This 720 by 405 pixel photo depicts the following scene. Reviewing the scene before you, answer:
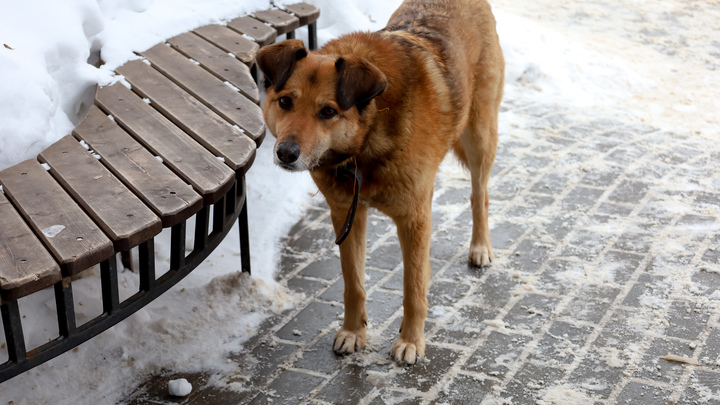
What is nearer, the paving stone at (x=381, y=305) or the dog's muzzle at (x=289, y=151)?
the dog's muzzle at (x=289, y=151)

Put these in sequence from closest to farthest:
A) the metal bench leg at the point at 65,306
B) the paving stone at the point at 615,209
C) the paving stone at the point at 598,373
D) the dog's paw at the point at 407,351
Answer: the metal bench leg at the point at 65,306
the paving stone at the point at 598,373
the dog's paw at the point at 407,351
the paving stone at the point at 615,209

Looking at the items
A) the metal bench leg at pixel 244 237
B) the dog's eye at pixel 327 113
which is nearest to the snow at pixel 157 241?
the metal bench leg at pixel 244 237

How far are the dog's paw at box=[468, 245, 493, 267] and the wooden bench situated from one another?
4.70 ft

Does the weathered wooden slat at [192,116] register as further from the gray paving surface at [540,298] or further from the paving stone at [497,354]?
the paving stone at [497,354]

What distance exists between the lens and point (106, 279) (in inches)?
116

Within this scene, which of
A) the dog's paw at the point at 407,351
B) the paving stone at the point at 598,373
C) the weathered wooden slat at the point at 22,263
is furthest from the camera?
the dog's paw at the point at 407,351

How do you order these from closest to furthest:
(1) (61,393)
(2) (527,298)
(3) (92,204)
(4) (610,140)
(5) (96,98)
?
1. (3) (92,204)
2. (1) (61,393)
3. (5) (96,98)
4. (2) (527,298)
5. (4) (610,140)

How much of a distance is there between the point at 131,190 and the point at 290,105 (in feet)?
2.60

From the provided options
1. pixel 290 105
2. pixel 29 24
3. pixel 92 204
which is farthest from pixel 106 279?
pixel 29 24

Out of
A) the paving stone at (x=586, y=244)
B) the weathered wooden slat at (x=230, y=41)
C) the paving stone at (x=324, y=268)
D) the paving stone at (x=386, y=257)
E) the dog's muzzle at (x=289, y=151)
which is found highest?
the dog's muzzle at (x=289, y=151)

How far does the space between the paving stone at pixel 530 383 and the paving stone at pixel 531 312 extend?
0.37 meters

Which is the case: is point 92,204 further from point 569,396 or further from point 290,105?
point 569,396

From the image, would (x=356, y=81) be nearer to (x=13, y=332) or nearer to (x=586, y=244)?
(x=13, y=332)

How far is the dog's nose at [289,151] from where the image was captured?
9.51 ft
